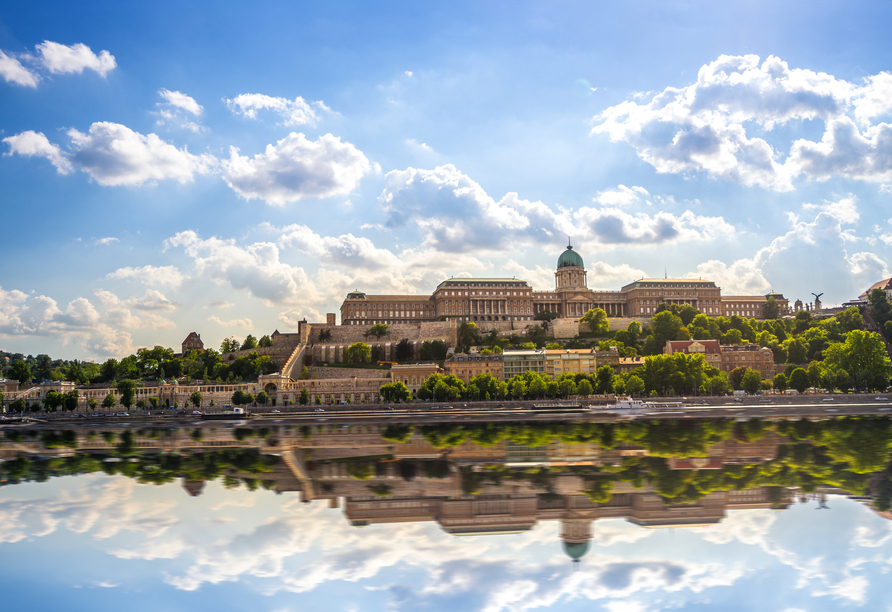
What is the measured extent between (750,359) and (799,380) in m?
14.2

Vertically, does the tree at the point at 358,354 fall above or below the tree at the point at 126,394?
above

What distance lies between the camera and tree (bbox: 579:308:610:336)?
340 feet

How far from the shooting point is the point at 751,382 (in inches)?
2763

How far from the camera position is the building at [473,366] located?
83.4 meters

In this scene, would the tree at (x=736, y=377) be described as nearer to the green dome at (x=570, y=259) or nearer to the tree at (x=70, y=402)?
the green dome at (x=570, y=259)

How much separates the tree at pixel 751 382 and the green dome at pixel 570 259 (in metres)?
62.8

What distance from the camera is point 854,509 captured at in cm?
1705

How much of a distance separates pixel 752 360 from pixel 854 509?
70.0 metres

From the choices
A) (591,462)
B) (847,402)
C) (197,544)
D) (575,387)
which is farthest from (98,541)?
(847,402)

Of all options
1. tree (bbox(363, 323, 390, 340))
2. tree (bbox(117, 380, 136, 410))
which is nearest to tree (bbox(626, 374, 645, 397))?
tree (bbox(363, 323, 390, 340))

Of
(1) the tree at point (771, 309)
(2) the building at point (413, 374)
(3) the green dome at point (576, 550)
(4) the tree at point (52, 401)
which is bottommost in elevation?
(4) the tree at point (52, 401)

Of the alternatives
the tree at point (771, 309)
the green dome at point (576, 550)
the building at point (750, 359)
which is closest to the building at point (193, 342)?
the building at point (750, 359)

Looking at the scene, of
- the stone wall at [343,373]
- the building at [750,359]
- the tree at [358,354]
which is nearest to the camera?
the building at [750,359]

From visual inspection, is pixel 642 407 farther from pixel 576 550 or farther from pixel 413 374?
pixel 576 550
